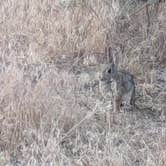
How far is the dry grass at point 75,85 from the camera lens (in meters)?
3.00

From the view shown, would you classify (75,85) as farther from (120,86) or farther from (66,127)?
(66,127)

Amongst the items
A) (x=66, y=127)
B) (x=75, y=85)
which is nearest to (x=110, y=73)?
(x=75, y=85)

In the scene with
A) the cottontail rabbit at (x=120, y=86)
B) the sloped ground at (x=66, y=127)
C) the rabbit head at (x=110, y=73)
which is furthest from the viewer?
the rabbit head at (x=110, y=73)

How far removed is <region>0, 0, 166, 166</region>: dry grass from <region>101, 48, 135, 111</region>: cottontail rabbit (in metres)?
0.09

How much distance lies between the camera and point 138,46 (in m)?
4.43

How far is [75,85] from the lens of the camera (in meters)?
3.80

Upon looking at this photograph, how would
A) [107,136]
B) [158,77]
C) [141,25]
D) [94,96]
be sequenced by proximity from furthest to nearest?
[141,25] → [158,77] → [94,96] → [107,136]

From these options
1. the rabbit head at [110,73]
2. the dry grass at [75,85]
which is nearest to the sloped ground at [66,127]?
the dry grass at [75,85]

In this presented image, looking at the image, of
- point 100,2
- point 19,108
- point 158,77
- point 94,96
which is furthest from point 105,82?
point 100,2

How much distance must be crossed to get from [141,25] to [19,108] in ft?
6.18

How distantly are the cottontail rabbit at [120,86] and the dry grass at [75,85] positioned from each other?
0.09 m

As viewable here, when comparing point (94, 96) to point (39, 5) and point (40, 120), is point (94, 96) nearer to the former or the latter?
point (40, 120)

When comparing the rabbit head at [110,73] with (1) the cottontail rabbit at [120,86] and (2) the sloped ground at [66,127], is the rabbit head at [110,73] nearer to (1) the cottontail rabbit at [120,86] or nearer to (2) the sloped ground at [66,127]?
(1) the cottontail rabbit at [120,86]

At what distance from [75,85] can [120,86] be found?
1.17ft
